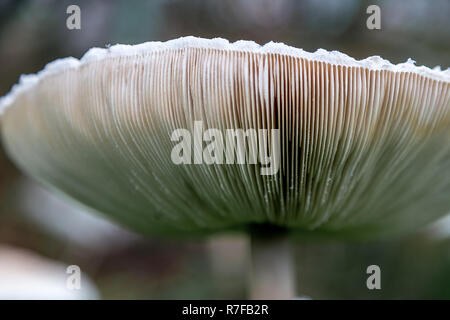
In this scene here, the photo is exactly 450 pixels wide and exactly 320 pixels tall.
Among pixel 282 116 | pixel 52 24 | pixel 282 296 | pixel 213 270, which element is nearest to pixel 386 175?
pixel 282 116

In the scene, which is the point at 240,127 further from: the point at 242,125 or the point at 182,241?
the point at 182,241

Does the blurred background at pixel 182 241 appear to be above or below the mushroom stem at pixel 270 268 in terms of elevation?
above

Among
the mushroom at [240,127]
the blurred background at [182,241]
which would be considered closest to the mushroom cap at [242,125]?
the mushroom at [240,127]

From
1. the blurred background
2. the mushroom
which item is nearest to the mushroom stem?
the mushroom

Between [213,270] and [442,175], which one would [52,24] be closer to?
[213,270]

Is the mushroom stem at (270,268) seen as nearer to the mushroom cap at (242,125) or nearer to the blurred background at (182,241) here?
the mushroom cap at (242,125)

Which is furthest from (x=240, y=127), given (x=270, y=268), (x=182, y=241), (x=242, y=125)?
(x=182, y=241)
